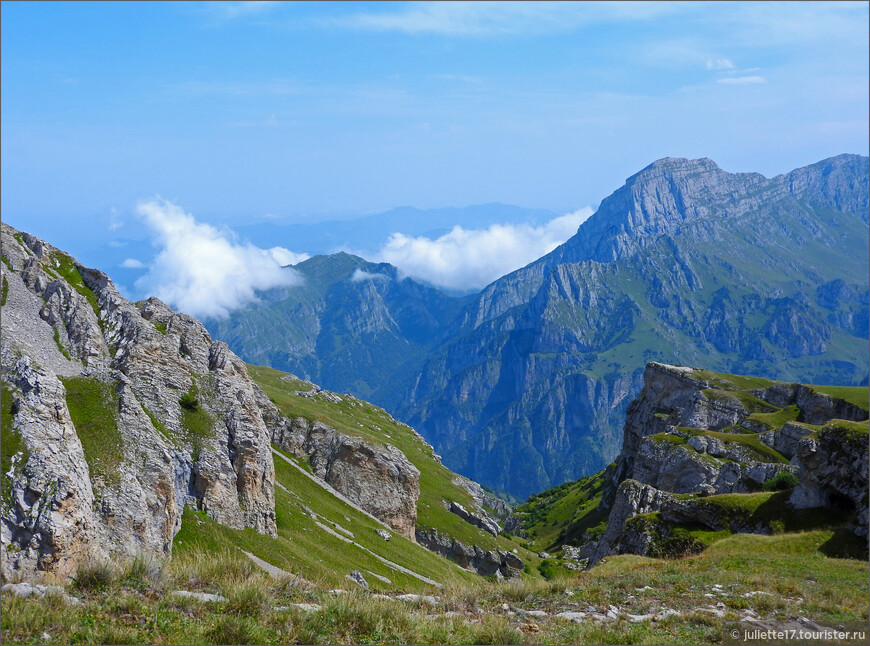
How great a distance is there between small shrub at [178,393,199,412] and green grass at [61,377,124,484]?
838cm

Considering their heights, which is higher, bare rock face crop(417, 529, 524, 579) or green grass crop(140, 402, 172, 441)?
green grass crop(140, 402, 172, 441)

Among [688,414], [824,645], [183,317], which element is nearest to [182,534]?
[183,317]

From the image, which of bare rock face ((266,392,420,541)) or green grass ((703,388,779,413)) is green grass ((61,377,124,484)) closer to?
bare rock face ((266,392,420,541))

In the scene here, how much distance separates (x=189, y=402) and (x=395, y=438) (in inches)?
4172

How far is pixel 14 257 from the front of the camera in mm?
67438

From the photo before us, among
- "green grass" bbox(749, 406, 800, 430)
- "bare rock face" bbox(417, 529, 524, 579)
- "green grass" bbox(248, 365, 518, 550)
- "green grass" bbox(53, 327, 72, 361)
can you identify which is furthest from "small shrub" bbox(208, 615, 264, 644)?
"green grass" bbox(749, 406, 800, 430)

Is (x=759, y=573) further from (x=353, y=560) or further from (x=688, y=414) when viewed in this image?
(x=688, y=414)

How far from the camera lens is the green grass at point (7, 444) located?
38.0m

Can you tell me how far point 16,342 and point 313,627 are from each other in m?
49.6

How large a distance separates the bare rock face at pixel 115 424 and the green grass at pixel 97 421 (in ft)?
0.69

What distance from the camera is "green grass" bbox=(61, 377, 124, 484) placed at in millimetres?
48125

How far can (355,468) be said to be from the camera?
104 meters

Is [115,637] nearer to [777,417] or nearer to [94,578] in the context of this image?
[94,578]

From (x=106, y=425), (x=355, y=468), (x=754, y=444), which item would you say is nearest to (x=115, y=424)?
(x=106, y=425)
